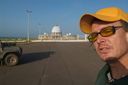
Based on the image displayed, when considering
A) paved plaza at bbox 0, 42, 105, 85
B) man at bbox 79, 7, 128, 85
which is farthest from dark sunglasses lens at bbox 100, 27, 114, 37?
paved plaza at bbox 0, 42, 105, 85

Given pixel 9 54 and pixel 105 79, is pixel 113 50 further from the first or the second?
pixel 9 54

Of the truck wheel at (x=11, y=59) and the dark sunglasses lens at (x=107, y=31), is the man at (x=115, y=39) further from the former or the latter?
the truck wheel at (x=11, y=59)

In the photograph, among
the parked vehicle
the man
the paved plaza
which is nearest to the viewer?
the man

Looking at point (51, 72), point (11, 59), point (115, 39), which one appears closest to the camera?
point (115, 39)

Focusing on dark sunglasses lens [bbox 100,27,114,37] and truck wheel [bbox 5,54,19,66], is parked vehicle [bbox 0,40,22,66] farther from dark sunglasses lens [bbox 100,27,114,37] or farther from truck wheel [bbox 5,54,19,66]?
dark sunglasses lens [bbox 100,27,114,37]

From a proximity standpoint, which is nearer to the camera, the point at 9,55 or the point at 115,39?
the point at 115,39

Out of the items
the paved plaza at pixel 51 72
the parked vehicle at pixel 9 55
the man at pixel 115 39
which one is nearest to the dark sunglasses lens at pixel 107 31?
the man at pixel 115 39

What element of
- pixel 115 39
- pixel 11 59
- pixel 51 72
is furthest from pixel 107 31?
pixel 11 59

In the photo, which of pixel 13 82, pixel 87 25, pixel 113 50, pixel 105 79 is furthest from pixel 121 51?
pixel 13 82

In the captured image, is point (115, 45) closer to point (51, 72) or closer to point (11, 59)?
point (51, 72)

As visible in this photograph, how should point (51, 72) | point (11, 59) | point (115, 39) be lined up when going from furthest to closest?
point (11, 59) < point (51, 72) < point (115, 39)

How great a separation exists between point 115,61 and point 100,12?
58cm

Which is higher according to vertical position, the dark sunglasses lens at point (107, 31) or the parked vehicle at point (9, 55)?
the dark sunglasses lens at point (107, 31)

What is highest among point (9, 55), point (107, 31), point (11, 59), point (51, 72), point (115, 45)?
point (107, 31)
